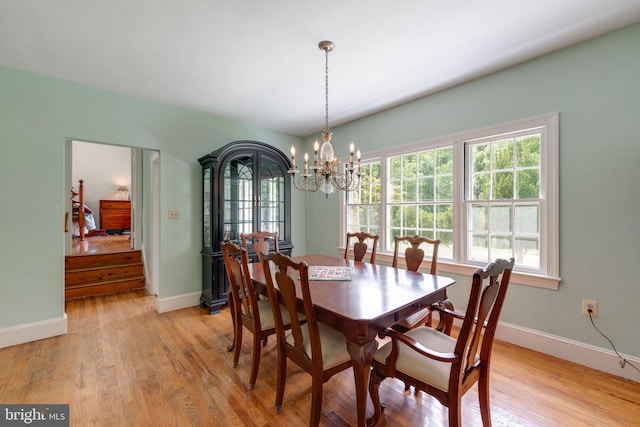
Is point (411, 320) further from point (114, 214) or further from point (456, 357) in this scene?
point (114, 214)

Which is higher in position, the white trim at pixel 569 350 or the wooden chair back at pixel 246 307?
the wooden chair back at pixel 246 307

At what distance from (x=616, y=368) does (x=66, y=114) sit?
17.5ft

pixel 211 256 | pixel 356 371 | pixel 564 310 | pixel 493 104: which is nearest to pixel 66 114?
pixel 211 256

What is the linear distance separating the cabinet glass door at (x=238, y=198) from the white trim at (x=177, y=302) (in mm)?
921

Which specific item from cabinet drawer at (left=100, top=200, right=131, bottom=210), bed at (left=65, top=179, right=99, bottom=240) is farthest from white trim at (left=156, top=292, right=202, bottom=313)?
cabinet drawer at (left=100, top=200, right=131, bottom=210)

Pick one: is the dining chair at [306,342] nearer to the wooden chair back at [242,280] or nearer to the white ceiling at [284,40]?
the wooden chair back at [242,280]

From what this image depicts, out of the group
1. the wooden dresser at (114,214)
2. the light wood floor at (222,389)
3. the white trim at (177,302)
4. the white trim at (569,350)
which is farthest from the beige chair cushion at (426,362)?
the wooden dresser at (114,214)

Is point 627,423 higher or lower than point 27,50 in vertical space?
lower

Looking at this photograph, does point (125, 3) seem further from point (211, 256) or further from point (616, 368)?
point (616, 368)

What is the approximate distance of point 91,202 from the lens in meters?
8.18

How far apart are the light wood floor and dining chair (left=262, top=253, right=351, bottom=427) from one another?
1.00 ft

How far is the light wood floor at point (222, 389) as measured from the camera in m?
1.65

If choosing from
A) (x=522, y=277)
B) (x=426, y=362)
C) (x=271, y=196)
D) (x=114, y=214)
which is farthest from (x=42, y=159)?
(x=114, y=214)

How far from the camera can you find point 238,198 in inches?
146
